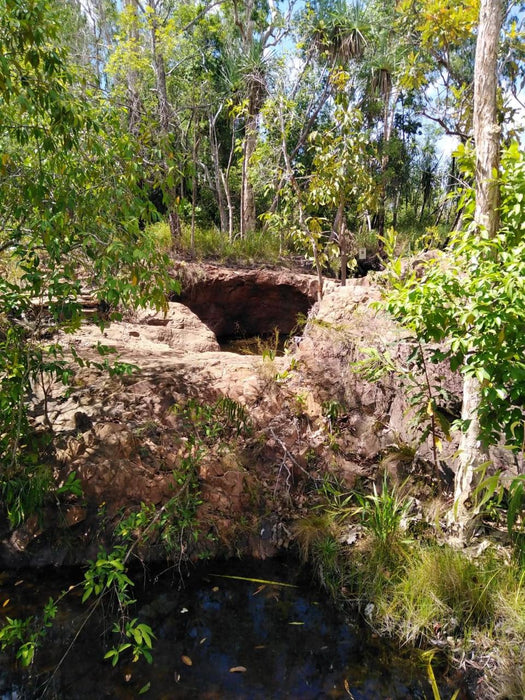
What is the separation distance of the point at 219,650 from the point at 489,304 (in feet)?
8.78

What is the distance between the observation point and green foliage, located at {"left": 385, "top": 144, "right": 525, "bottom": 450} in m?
Answer: 2.57

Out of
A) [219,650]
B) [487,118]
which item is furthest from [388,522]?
[487,118]

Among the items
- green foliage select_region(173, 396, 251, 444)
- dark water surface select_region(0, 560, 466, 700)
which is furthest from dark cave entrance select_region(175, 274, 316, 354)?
dark water surface select_region(0, 560, 466, 700)

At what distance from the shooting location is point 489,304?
2660mm

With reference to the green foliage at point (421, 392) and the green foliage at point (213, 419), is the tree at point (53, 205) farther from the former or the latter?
the green foliage at point (421, 392)

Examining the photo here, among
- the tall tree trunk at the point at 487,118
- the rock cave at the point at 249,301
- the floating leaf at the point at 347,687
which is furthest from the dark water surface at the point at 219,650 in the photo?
the rock cave at the point at 249,301

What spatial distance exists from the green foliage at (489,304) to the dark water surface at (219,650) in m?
1.61

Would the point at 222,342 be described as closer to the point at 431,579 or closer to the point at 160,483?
the point at 160,483

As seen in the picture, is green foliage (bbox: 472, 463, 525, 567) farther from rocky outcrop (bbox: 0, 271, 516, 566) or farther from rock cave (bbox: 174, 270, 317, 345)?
rock cave (bbox: 174, 270, 317, 345)

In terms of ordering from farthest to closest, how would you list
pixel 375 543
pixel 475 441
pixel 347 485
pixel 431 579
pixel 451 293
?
pixel 347 485 → pixel 375 543 → pixel 475 441 → pixel 431 579 → pixel 451 293

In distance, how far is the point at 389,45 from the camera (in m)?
14.1

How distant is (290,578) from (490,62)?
386 cm

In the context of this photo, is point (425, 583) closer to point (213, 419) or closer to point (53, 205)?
point (213, 419)

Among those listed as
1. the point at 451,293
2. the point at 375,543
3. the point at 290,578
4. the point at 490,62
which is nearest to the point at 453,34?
the point at 490,62
